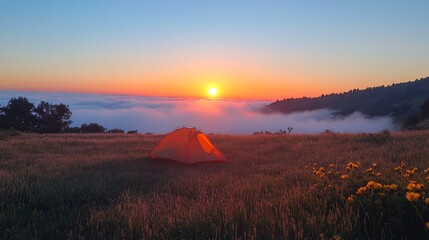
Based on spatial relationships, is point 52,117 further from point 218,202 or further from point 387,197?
point 387,197

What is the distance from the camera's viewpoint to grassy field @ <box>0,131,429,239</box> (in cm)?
390

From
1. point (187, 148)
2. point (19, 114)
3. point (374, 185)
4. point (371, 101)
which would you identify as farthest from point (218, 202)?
point (371, 101)

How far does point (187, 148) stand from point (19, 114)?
42.9 m

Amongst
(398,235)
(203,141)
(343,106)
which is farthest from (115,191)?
(343,106)

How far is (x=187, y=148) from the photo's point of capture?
1195 cm

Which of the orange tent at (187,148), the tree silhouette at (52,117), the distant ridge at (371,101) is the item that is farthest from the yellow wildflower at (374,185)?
the distant ridge at (371,101)

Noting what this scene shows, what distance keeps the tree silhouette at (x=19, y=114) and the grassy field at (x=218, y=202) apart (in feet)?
131

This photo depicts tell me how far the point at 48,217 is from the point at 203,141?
25.6 ft

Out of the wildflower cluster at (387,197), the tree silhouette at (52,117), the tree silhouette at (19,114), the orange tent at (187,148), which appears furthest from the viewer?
the tree silhouette at (52,117)

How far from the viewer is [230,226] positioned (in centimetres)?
407

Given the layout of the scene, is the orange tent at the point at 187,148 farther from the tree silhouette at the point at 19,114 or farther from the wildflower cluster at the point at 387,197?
the tree silhouette at the point at 19,114

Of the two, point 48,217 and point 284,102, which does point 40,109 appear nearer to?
point 48,217

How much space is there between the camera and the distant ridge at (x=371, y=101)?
367ft

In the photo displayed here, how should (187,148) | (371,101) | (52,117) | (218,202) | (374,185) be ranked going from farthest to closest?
(371,101), (52,117), (187,148), (218,202), (374,185)
